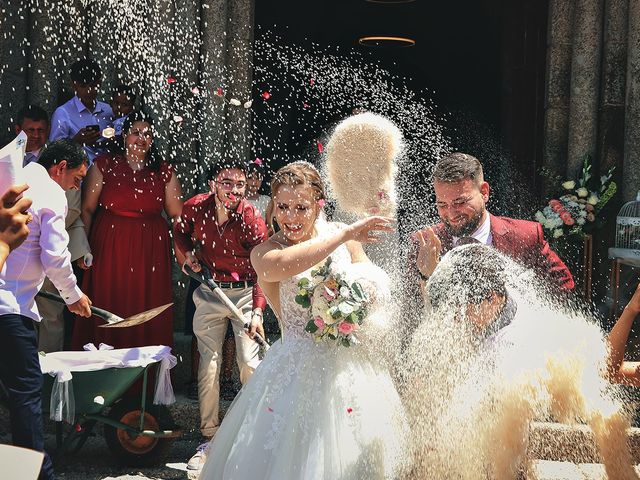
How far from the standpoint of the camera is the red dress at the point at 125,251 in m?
6.93

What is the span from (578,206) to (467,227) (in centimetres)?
315

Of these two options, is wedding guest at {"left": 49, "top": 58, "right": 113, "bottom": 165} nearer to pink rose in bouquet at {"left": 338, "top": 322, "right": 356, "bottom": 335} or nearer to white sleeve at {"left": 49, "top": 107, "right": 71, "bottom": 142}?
white sleeve at {"left": 49, "top": 107, "right": 71, "bottom": 142}

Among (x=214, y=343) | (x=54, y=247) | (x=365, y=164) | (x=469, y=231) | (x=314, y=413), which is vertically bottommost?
(x=214, y=343)

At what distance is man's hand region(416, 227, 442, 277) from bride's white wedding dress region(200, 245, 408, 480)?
0.25 m

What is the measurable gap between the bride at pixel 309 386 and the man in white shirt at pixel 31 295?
1125 mm

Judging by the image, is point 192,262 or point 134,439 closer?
point 134,439

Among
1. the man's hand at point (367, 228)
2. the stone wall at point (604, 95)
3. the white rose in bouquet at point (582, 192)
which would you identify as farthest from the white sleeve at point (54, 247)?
the stone wall at point (604, 95)

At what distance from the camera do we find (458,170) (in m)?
4.80

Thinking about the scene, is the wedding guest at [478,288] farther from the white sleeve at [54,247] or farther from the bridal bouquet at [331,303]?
the white sleeve at [54,247]

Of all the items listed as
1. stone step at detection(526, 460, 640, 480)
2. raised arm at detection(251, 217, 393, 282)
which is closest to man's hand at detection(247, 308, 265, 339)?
raised arm at detection(251, 217, 393, 282)

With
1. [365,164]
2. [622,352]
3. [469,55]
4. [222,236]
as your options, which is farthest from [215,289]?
[469,55]

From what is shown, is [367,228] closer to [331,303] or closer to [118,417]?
[331,303]

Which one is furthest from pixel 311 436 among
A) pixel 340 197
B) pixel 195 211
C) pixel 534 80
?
pixel 534 80

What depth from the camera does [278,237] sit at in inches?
191
